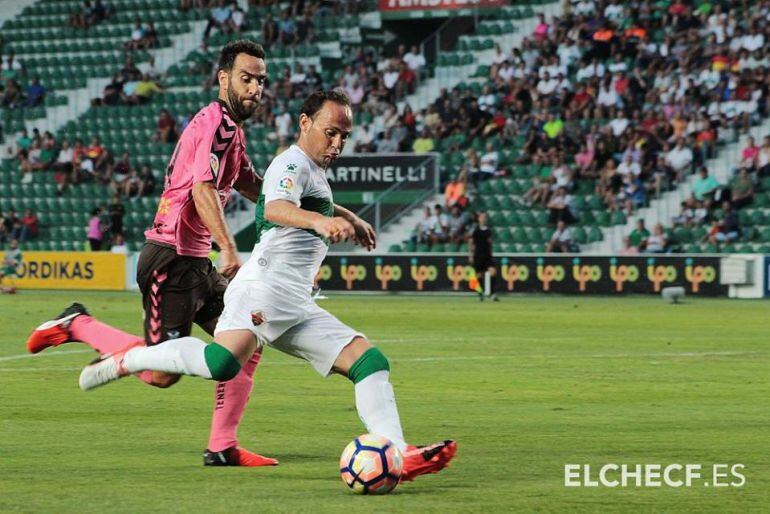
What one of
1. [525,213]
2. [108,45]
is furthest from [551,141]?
[108,45]

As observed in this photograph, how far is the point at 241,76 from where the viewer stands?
851cm

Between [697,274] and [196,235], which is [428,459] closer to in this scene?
[196,235]

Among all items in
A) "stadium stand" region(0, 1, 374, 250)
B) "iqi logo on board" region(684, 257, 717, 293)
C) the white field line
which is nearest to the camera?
the white field line

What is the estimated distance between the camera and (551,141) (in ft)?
115

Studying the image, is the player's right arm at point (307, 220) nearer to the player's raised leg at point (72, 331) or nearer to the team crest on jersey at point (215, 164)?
the team crest on jersey at point (215, 164)

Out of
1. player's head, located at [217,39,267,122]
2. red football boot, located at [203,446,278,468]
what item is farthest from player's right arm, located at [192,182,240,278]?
red football boot, located at [203,446,278,468]

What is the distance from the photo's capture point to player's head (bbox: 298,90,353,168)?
7531mm

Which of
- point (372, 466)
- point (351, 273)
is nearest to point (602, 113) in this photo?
point (351, 273)

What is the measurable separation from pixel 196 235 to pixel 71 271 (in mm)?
30279

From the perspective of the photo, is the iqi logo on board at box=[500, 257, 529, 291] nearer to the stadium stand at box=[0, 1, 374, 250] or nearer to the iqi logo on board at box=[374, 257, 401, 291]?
the iqi logo on board at box=[374, 257, 401, 291]

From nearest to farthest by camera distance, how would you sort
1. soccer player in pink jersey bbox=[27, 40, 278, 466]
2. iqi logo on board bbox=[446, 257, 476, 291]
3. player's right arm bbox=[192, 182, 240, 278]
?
1. player's right arm bbox=[192, 182, 240, 278]
2. soccer player in pink jersey bbox=[27, 40, 278, 466]
3. iqi logo on board bbox=[446, 257, 476, 291]

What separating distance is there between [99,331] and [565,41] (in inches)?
1173

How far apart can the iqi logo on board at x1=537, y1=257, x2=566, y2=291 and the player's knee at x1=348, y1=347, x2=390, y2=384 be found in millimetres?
25620

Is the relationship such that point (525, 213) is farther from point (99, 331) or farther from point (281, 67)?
point (99, 331)
